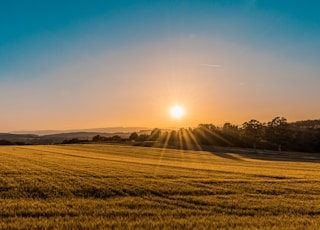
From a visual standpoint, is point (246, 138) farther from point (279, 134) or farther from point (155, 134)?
point (155, 134)

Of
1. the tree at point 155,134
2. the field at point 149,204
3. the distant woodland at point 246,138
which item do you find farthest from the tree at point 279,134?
the field at point 149,204

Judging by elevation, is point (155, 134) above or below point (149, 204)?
above

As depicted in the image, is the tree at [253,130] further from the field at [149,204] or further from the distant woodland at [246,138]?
the field at [149,204]

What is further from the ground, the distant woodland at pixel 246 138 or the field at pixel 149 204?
the distant woodland at pixel 246 138

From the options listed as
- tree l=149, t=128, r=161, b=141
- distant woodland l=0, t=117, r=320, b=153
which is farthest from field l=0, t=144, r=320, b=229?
tree l=149, t=128, r=161, b=141

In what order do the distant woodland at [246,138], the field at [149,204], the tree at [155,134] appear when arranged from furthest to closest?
the tree at [155,134] → the distant woodland at [246,138] → the field at [149,204]

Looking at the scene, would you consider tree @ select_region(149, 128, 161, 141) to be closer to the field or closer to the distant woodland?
the distant woodland

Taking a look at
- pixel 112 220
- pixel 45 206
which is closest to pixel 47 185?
pixel 45 206

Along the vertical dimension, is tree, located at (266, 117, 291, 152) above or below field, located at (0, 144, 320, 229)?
above

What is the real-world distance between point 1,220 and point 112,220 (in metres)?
3.15

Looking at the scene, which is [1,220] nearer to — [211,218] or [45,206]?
[45,206]

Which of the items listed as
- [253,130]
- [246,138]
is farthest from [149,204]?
[253,130]

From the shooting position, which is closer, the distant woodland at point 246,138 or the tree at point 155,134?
the distant woodland at point 246,138

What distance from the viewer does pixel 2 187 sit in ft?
50.0
